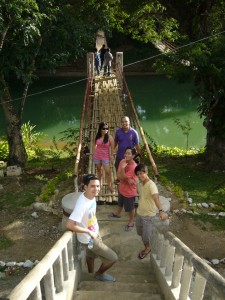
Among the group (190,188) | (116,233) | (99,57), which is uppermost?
(99,57)

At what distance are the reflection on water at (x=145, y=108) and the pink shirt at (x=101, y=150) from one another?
8.36 meters

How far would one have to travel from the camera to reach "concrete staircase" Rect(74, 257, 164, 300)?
286cm

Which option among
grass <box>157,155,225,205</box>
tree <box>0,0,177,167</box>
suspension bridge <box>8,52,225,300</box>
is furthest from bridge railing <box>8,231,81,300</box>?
tree <box>0,0,177,167</box>

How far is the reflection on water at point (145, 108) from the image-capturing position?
14.4 metres

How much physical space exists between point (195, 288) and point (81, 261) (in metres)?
1.23

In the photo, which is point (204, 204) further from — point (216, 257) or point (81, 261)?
point (81, 261)

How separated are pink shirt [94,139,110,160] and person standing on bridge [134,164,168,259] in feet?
4.54

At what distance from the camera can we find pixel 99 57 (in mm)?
10883

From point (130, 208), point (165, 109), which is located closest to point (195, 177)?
point (130, 208)

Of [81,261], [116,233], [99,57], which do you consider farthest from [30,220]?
[99,57]

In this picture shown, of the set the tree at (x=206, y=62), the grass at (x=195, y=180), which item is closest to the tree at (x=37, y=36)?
the tree at (x=206, y=62)

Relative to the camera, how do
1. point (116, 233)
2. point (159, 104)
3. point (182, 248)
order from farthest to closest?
point (159, 104), point (116, 233), point (182, 248)

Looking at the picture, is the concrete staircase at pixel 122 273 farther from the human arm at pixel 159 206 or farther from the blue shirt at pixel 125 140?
the blue shirt at pixel 125 140

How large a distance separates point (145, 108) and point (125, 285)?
50.8 feet
